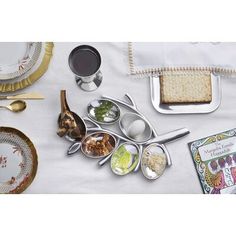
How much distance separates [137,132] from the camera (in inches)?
63.1

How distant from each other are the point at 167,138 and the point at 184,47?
317mm

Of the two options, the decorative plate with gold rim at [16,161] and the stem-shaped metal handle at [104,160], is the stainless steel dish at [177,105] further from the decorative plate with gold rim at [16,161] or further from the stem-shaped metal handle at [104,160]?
the decorative plate with gold rim at [16,161]

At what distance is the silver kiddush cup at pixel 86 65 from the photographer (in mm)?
1609

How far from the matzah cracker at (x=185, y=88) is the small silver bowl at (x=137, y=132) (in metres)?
0.10

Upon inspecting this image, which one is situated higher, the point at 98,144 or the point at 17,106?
the point at 17,106

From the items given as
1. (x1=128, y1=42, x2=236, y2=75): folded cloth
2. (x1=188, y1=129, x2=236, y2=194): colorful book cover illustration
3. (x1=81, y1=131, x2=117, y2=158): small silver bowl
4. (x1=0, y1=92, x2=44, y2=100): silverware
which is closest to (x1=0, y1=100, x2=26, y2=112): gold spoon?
(x1=0, y1=92, x2=44, y2=100): silverware

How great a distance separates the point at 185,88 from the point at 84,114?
0.35 m

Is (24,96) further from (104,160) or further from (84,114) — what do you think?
(104,160)

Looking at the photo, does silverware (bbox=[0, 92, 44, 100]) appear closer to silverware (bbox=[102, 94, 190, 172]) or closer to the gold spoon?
the gold spoon

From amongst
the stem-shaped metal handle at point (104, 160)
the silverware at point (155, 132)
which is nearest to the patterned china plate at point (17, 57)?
the silverware at point (155, 132)

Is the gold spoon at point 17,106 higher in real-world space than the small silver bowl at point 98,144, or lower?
higher

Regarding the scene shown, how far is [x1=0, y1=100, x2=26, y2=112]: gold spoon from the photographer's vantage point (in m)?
1.61

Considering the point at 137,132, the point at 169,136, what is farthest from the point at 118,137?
the point at 169,136

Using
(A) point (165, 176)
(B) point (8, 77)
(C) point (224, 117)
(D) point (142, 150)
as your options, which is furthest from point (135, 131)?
(B) point (8, 77)
